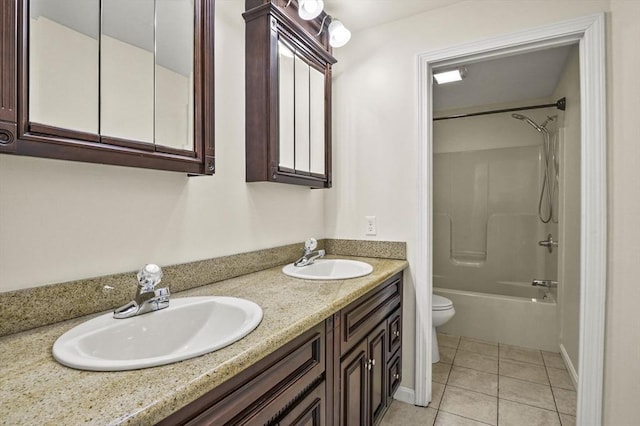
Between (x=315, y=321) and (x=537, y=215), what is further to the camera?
(x=537, y=215)

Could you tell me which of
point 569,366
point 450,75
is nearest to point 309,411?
point 569,366

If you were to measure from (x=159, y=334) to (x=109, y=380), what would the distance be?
1.18ft

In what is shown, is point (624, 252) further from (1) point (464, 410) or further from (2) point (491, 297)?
(2) point (491, 297)

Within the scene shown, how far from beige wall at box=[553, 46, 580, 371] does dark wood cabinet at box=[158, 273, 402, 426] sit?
1.30 metres

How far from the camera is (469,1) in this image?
5.93ft

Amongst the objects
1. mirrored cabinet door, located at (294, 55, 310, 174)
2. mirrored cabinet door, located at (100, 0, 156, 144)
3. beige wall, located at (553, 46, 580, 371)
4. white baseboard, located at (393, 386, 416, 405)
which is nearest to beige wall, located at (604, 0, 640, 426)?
beige wall, located at (553, 46, 580, 371)

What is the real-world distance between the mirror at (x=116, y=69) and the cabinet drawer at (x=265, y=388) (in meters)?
0.78

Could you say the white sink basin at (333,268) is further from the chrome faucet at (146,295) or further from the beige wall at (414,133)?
the chrome faucet at (146,295)

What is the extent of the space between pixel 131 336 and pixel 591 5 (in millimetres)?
2336

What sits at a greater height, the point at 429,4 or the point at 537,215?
the point at 429,4

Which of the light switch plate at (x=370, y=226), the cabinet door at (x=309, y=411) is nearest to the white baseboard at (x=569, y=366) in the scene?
the light switch plate at (x=370, y=226)

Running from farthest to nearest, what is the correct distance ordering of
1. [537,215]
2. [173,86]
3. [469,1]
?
[537,215] < [469,1] < [173,86]

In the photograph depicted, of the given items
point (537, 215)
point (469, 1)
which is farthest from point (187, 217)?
point (537, 215)

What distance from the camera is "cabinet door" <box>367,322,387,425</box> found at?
1511 mm
